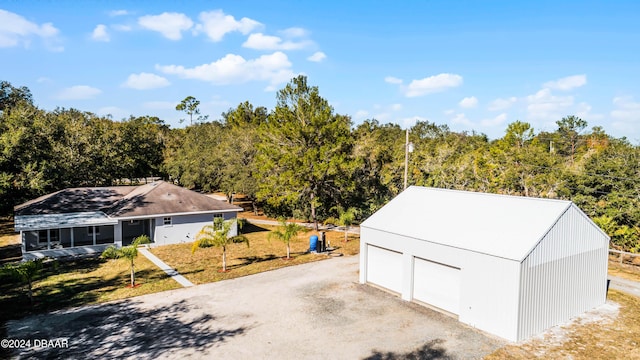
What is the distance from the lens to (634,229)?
23.6 metres

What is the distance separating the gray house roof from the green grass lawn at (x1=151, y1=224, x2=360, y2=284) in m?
2.91

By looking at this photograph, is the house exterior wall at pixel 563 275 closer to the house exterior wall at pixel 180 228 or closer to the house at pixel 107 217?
the house at pixel 107 217

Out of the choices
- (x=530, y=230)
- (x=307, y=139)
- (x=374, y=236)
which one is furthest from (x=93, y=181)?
(x=530, y=230)

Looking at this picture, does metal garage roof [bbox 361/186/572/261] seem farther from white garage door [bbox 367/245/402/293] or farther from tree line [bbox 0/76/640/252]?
tree line [bbox 0/76/640/252]

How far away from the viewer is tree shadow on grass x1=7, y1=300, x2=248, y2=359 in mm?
11000

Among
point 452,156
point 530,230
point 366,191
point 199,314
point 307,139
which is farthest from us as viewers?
point 452,156

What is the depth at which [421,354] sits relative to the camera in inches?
429

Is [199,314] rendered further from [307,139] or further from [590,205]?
[590,205]

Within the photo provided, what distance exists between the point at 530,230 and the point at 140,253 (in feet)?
73.3

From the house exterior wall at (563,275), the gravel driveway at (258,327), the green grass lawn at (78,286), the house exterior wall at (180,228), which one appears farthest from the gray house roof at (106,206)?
the house exterior wall at (563,275)

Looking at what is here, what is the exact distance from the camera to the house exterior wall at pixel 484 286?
1177 cm

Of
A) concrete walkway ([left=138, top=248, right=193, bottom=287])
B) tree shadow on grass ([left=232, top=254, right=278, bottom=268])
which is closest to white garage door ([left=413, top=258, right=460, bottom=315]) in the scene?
tree shadow on grass ([left=232, top=254, right=278, bottom=268])

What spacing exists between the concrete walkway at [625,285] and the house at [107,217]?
2407 cm

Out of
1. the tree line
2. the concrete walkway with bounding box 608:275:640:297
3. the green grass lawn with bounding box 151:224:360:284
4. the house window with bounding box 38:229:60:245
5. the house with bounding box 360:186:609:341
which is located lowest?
the green grass lawn with bounding box 151:224:360:284
